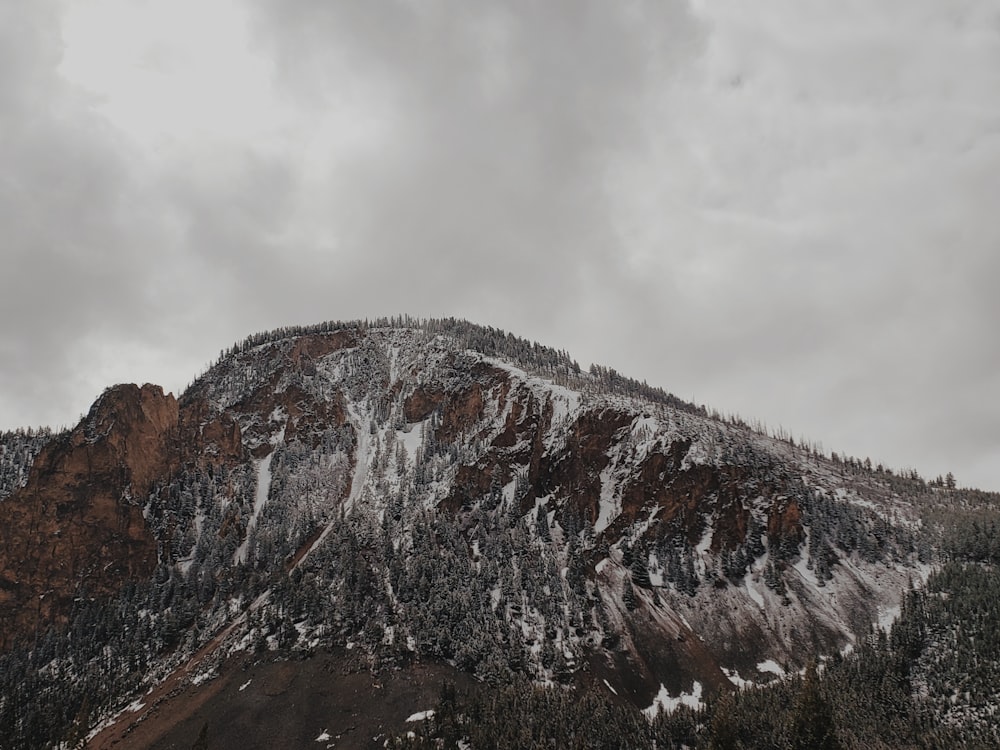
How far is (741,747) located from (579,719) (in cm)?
2999

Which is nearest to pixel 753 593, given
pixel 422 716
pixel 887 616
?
pixel 887 616

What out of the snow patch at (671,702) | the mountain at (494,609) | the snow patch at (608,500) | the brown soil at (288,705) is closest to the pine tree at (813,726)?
the mountain at (494,609)

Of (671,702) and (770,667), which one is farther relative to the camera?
(770,667)

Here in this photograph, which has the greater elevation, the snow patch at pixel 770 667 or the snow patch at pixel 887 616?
the snow patch at pixel 887 616

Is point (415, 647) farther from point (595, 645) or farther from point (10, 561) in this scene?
point (10, 561)

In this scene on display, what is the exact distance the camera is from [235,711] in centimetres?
13062

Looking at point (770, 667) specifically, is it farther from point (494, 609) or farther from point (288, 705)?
point (288, 705)

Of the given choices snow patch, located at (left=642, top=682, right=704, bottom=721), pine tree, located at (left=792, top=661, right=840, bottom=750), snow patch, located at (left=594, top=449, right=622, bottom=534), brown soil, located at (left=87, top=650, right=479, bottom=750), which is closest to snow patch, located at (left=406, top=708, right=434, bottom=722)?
brown soil, located at (left=87, top=650, right=479, bottom=750)

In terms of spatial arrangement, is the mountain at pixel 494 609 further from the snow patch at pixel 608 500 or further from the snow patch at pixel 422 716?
the snow patch at pixel 422 716

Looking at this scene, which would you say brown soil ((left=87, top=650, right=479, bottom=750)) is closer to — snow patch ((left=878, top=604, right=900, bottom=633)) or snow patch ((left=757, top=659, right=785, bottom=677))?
snow patch ((left=757, top=659, right=785, bottom=677))

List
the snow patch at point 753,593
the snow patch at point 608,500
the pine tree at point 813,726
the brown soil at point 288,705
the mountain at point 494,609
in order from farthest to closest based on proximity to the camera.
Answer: the snow patch at point 608,500 < the snow patch at point 753,593 < the mountain at point 494,609 < the brown soil at point 288,705 < the pine tree at point 813,726

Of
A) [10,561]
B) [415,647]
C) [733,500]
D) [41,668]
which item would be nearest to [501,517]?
[415,647]

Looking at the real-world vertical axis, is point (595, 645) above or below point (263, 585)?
below

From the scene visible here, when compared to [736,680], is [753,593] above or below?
above
